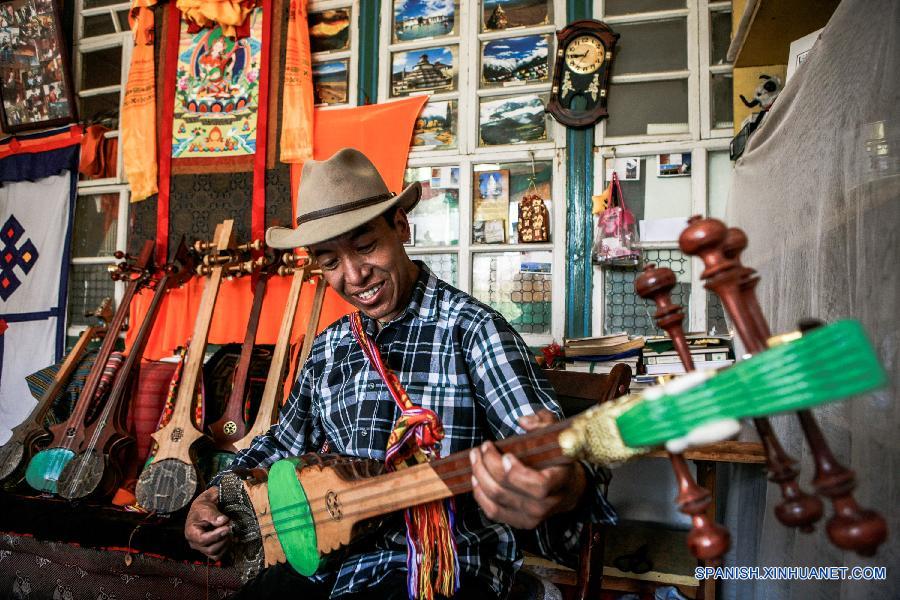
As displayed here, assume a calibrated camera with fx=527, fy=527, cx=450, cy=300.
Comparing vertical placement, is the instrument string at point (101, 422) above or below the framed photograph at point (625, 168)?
below

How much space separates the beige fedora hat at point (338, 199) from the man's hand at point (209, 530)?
755mm

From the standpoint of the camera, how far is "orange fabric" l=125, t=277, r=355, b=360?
320 cm

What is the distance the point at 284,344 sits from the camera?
2.85 meters

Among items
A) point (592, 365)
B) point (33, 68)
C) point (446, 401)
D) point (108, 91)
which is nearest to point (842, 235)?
point (446, 401)

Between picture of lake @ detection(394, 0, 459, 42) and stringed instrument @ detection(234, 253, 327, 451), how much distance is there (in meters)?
1.68

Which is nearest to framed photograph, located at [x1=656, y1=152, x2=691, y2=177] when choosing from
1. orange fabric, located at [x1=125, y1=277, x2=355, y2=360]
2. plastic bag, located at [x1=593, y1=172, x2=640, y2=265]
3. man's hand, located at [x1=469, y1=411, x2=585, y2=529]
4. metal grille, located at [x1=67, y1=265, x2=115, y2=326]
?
plastic bag, located at [x1=593, y1=172, x2=640, y2=265]

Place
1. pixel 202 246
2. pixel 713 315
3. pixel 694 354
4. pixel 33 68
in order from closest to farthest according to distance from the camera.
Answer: pixel 694 354
pixel 713 315
pixel 202 246
pixel 33 68

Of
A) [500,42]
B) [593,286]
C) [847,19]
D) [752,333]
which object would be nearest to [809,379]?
[752,333]

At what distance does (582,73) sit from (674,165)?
0.75 meters

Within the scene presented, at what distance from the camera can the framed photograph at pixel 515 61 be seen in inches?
127

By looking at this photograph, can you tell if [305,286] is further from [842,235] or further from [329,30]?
[842,235]

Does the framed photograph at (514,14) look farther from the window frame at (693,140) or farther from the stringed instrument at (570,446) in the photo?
the stringed instrument at (570,446)

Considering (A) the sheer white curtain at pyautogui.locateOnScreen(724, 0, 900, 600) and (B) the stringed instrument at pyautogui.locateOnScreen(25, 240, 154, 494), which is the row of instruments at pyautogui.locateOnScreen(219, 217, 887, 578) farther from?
(B) the stringed instrument at pyautogui.locateOnScreen(25, 240, 154, 494)

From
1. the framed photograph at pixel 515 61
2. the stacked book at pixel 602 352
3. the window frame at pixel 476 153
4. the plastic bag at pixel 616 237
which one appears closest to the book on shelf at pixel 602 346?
the stacked book at pixel 602 352
